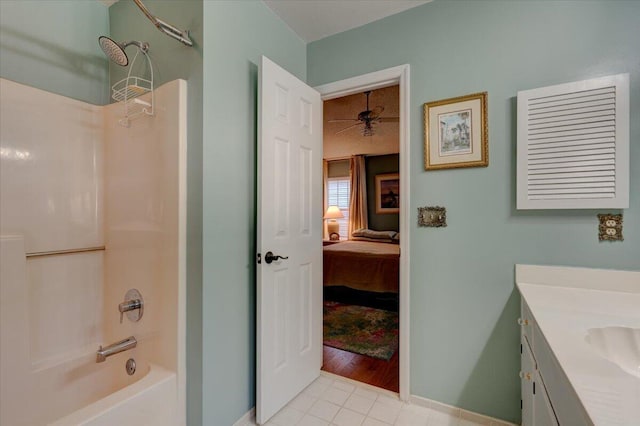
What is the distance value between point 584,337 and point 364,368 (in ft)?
5.43

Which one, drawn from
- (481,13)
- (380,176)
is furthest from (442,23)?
(380,176)

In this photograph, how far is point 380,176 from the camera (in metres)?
6.34

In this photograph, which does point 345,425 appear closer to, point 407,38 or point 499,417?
point 499,417

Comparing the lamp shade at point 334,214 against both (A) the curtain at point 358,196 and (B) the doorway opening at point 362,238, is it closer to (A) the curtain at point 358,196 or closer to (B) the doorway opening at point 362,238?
(B) the doorway opening at point 362,238

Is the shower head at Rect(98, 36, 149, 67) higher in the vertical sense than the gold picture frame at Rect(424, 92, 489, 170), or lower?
higher

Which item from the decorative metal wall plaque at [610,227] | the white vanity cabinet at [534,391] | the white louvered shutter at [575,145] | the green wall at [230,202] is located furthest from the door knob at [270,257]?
the decorative metal wall plaque at [610,227]

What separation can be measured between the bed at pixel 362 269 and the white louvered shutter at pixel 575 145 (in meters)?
2.18

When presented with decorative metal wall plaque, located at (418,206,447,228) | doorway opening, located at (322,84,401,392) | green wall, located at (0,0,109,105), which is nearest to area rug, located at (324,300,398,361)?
doorway opening, located at (322,84,401,392)

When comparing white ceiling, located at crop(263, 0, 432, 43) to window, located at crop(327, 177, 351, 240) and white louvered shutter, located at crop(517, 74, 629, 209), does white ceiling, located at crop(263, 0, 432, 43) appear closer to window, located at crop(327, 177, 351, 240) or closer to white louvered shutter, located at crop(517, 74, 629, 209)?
white louvered shutter, located at crop(517, 74, 629, 209)

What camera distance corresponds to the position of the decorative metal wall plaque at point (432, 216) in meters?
1.75

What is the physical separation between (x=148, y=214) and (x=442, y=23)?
6.66 feet

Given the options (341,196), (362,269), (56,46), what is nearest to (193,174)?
(56,46)

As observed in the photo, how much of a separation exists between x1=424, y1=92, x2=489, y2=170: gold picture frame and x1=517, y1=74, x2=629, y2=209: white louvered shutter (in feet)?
0.60

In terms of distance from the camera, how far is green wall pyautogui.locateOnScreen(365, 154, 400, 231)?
6203mm
